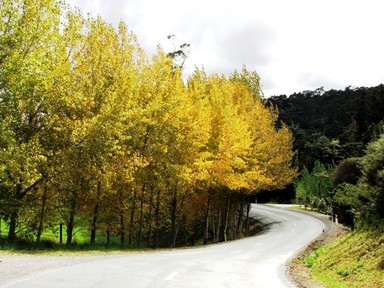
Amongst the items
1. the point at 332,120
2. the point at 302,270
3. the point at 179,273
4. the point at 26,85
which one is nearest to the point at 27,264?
the point at 179,273

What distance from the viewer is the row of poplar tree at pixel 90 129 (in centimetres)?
1783

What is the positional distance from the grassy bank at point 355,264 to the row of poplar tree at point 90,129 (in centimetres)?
1010

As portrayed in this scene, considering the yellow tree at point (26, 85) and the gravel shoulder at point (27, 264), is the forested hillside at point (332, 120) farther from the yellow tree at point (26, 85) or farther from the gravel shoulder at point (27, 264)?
the gravel shoulder at point (27, 264)

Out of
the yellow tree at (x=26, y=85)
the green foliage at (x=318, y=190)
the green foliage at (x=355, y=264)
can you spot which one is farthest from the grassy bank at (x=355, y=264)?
the green foliage at (x=318, y=190)

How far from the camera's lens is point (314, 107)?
113 metres

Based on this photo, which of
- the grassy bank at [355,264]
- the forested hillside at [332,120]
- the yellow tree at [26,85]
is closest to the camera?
the grassy bank at [355,264]

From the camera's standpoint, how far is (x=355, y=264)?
14.3m

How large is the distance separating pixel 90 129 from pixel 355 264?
12.5 meters

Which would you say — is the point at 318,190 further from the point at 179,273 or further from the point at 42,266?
the point at 42,266

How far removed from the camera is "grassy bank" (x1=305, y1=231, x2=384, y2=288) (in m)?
12.5

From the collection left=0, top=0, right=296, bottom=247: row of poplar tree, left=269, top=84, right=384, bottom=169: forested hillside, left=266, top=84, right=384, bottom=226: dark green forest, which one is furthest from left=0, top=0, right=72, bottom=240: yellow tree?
left=269, top=84, right=384, bottom=169: forested hillside

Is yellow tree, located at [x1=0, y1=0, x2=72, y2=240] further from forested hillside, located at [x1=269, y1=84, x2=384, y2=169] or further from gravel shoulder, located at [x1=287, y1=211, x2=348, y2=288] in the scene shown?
forested hillside, located at [x1=269, y1=84, x2=384, y2=169]

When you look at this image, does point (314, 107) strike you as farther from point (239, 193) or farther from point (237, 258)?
point (237, 258)

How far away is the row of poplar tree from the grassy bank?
33.1 feet
